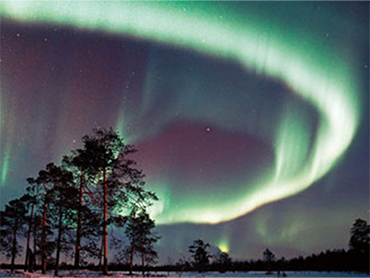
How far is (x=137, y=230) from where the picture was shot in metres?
50.2

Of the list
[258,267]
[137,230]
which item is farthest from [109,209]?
[258,267]

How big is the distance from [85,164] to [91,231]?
4.81 metres

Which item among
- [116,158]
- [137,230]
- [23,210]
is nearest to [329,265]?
[137,230]

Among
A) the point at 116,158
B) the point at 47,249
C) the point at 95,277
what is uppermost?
the point at 116,158

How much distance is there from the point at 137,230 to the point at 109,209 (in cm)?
2760

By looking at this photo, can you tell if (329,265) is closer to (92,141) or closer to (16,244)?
(92,141)

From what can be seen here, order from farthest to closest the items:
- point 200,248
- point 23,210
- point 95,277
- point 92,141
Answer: point 200,248
point 23,210
point 92,141
point 95,277

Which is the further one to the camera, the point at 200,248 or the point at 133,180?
the point at 200,248

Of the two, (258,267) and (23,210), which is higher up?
(23,210)

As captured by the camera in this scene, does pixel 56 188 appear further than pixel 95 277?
Yes

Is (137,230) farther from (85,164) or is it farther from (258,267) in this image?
(258,267)

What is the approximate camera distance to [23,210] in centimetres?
4694

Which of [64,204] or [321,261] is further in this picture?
[321,261]

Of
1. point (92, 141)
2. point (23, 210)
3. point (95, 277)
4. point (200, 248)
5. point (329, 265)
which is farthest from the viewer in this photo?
point (200, 248)
